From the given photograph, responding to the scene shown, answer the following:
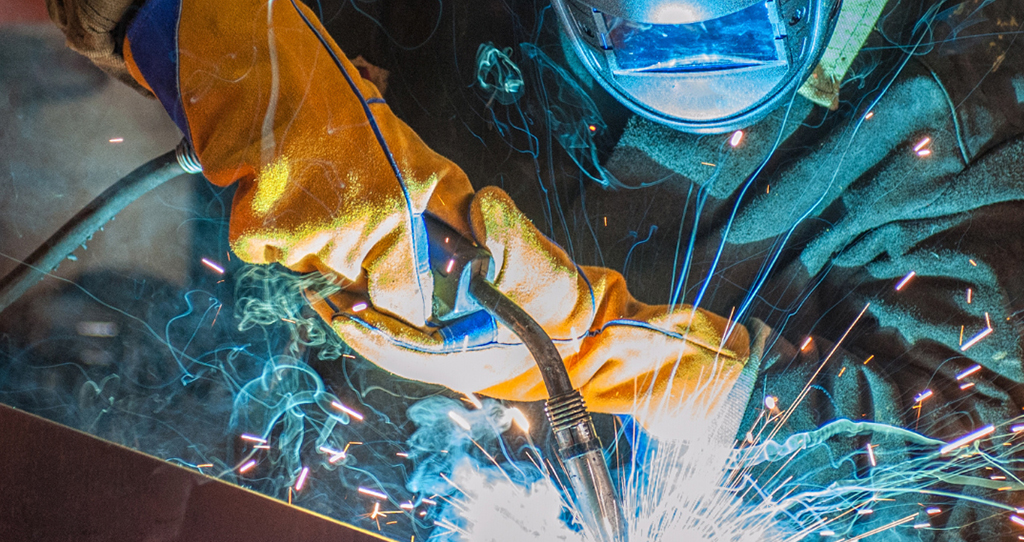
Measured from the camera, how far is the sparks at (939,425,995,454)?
35.2 inches

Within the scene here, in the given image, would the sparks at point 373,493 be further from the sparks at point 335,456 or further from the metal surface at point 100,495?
the metal surface at point 100,495

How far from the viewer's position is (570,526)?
87 cm

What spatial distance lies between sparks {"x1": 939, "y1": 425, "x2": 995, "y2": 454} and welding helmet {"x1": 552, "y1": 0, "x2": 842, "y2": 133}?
544 mm

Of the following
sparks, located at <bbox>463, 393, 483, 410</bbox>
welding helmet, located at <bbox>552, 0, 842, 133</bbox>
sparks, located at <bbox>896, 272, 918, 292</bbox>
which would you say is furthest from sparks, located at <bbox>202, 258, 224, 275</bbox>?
sparks, located at <bbox>896, 272, 918, 292</bbox>

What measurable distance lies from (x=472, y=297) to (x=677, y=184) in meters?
0.33

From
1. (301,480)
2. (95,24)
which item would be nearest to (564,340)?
(301,480)

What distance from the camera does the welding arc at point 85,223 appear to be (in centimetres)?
73

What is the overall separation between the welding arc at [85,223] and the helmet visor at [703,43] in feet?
1.85

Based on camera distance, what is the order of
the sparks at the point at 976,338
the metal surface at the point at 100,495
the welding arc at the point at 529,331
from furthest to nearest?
the sparks at the point at 976,338, the welding arc at the point at 529,331, the metal surface at the point at 100,495

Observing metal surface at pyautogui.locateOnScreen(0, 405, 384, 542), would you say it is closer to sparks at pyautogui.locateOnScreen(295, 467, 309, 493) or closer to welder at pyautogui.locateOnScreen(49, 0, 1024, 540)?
sparks at pyautogui.locateOnScreen(295, 467, 309, 493)

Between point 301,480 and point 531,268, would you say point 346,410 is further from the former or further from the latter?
point 531,268

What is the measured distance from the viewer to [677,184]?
2.88 ft

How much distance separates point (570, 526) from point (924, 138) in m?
0.71

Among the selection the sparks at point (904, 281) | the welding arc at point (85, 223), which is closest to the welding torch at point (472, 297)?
the welding arc at point (85, 223)
